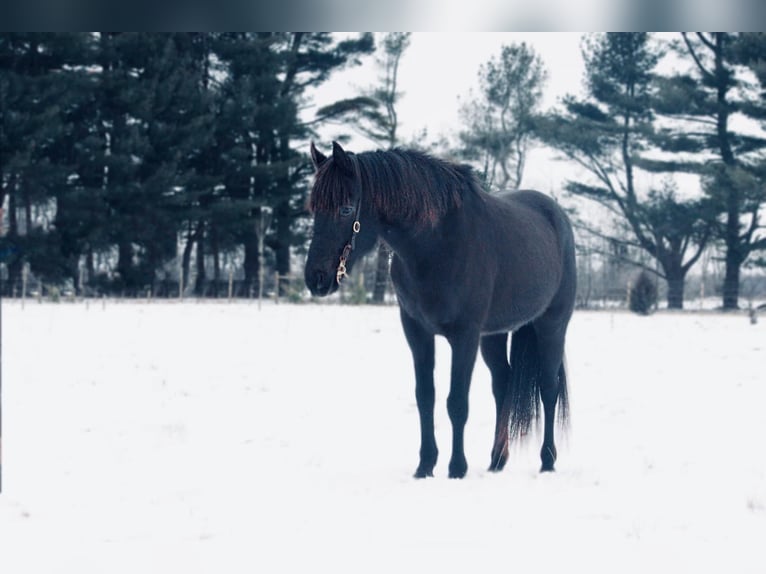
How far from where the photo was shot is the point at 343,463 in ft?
13.5

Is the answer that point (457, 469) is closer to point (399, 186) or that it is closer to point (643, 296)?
point (399, 186)

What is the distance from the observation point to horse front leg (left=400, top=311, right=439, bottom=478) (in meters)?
3.68

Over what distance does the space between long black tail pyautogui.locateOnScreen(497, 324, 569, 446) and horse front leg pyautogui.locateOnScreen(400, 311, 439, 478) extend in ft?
1.71

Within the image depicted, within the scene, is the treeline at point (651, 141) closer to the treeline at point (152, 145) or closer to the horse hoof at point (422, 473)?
the treeline at point (152, 145)

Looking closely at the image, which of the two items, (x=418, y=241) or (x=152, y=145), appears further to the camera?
(x=152, y=145)

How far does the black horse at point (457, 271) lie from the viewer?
3275 mm

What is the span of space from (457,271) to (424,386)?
0.54m

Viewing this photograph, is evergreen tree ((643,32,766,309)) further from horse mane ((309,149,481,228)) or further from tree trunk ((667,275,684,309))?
horse mane ((309,149,481,228))

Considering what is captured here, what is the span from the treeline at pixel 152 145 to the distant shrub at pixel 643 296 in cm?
546

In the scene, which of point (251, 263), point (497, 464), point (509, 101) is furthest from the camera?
point (251, 263)

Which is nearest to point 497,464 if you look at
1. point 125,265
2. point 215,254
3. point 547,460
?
point 547,460

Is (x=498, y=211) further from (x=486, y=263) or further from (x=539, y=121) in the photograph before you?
(x=539, y=121)

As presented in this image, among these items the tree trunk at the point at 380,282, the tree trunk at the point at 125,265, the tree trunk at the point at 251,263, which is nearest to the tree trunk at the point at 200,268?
the tree trunk at the point at 251,263

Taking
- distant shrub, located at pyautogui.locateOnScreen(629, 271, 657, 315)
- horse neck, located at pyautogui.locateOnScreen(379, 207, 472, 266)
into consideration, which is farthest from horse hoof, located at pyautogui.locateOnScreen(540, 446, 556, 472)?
distant shrub, located at pyautogui.locateOnScreen(629, 271, 657, 315)
